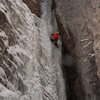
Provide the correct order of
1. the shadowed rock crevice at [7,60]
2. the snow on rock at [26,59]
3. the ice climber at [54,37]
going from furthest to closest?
1. the ice climber at [54,37]
2. the snow on rock at [26,59]
3. the shadowed rock crevice at [7,60]

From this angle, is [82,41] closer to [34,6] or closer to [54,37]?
[54,37]

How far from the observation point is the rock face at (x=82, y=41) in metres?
7.70

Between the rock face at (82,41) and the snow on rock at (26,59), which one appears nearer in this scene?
the snow on rock at (26,59)

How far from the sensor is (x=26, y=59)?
657 cm

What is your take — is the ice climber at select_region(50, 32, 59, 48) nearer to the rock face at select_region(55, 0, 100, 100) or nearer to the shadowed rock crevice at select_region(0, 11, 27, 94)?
the rock face at select_region(55, 0, 100, 100)

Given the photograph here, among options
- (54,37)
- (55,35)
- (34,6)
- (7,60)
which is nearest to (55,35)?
(55,35)

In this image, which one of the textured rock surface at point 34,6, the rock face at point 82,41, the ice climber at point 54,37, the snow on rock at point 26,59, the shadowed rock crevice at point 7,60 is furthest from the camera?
the textured rock surface at point 34,6

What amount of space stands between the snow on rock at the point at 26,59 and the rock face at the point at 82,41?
68 centimetres

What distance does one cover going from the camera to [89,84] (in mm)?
8500

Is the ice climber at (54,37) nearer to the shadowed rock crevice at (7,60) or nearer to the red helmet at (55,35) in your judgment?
the red helmet at (55,35)

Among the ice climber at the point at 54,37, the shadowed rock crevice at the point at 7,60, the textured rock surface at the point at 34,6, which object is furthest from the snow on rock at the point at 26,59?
the textured rock surface at the point at 34,6

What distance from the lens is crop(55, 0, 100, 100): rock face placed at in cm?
770

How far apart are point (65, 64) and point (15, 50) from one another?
3.85 metres

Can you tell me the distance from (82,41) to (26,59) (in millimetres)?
3173
